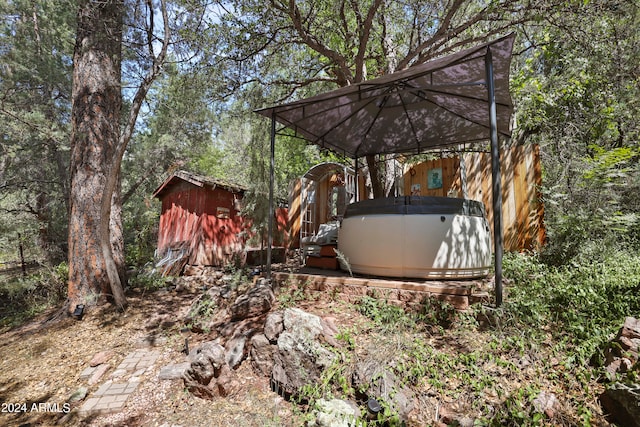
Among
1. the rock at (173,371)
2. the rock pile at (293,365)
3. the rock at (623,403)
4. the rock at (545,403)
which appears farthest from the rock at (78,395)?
the rock at (623,403)

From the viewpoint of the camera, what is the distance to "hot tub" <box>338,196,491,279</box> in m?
3.43

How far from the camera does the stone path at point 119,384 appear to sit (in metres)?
2.43

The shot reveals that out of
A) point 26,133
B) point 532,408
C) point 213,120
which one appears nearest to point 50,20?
point 26,133

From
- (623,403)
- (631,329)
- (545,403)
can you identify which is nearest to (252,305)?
(545,403)

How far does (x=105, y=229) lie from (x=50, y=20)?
753cm

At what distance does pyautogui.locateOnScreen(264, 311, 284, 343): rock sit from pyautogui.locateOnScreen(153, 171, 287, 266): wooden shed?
4888 mm

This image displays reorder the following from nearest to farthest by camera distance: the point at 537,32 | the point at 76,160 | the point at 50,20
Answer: the point at 76,160 → the point at 537,32 → the point at 50,20

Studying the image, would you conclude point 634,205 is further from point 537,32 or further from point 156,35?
point 156,35

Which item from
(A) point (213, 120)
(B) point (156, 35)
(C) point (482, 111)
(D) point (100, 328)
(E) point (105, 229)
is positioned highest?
(A) point (213, 120)

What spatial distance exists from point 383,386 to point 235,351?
1.41 m

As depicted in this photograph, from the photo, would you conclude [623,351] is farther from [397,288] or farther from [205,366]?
[205,366]

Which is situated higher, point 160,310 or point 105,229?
point 105,229

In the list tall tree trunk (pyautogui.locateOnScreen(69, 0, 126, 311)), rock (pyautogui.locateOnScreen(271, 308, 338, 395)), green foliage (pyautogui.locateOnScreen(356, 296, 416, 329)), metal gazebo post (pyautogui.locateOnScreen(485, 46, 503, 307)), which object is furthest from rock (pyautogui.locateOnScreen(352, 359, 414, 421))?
tall tree trunk (pyautogui.locateOnScreen(69, 0, 126, 311))

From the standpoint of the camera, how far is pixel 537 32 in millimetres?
7000
